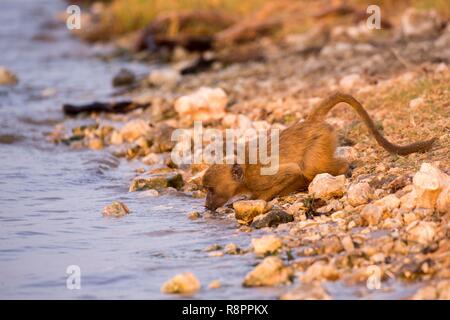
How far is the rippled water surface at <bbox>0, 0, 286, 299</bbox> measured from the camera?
16.8 feet

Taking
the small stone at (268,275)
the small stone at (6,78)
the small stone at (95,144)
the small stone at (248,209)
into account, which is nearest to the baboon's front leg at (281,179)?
the small stone at (248,209)

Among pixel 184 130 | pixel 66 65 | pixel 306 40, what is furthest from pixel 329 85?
pixel 66 65

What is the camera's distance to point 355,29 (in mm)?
13688

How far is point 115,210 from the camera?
6.77m

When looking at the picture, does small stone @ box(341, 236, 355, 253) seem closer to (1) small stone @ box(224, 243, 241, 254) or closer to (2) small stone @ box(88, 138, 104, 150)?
(1) small stone @ box(224, 243, 241, 254)

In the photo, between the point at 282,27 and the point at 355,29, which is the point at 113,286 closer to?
the point at 355,29

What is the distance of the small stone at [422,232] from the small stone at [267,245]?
0.77 metres

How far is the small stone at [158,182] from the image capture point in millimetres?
7562

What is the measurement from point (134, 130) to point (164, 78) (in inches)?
137

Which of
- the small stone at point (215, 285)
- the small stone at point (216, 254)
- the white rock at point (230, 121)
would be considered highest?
the white rock at point (230, 121)

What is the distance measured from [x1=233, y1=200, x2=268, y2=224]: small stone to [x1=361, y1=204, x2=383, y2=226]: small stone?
91 centimetres

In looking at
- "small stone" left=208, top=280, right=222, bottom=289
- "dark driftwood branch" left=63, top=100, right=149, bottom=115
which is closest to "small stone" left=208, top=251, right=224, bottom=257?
"small stone" left=208, top=280, right=222, bottom=289

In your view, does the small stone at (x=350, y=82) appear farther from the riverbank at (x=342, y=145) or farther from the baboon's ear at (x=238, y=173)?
the baboon's ear at (x=238, y=173)

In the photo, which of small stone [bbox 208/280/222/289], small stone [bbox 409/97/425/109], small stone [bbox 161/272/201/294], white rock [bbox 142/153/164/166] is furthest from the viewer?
white rock [bbox 142/153/164/166]
